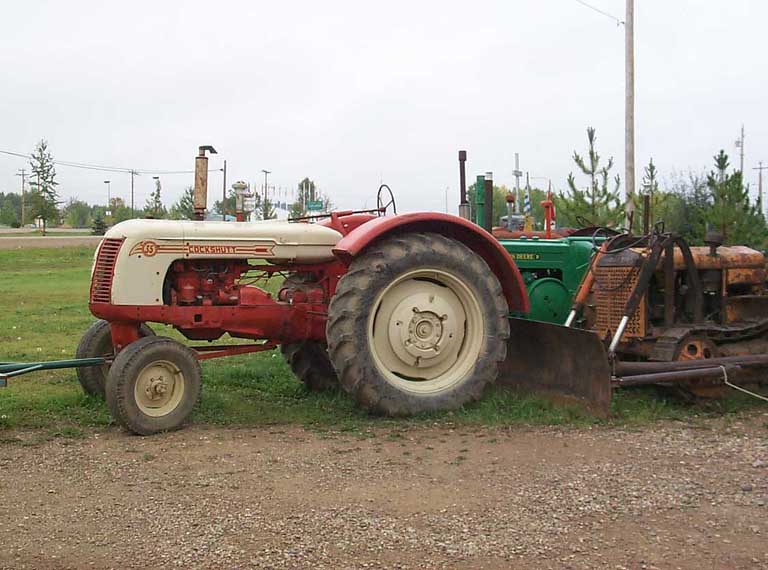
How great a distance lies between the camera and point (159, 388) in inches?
234

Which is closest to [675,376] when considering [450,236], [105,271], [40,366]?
[450,236]

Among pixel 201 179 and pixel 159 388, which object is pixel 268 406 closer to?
pixel 159 388

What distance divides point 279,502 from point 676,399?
11.5ft

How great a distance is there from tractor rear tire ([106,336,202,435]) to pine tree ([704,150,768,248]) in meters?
10.5

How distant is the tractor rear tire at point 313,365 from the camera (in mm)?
7402

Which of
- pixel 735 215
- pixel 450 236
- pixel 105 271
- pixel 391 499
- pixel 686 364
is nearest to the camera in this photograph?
pixel 391 499

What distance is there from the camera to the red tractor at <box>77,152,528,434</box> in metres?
6.05

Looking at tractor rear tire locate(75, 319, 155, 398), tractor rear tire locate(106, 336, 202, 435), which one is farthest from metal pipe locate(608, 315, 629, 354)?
tractor rear tire locate(75, 319, 155, 398)

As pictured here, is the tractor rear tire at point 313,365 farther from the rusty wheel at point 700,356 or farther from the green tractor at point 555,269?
the rusty wheel at point 700,356

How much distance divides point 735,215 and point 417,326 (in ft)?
31.5

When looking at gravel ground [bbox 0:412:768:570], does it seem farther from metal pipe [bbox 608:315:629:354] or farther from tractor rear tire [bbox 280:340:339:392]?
tractor rear tire [bbox 280:340:339:392]

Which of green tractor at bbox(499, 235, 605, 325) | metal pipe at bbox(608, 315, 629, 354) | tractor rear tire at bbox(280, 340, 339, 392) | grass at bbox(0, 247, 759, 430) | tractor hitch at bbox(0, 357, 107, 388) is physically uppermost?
green tractor at bbox(499, 235, 605, 325)

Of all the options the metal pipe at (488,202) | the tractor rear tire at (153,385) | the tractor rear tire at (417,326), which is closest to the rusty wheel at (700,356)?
the tractor rear tire at (417,326)

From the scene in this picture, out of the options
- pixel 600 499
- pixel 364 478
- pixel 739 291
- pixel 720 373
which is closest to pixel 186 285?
pixel 364 478
